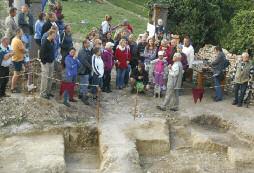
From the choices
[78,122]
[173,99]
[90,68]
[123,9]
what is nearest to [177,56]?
[173,99]

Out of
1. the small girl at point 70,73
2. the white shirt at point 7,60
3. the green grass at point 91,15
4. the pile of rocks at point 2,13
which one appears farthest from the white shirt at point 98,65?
the green grass at point 91,15

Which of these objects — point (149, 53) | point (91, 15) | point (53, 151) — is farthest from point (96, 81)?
point (91, 15)

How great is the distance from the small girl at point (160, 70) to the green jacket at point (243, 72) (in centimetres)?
225

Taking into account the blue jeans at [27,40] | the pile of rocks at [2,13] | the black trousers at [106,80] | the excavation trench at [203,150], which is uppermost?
the pile of rocks at [2,13]

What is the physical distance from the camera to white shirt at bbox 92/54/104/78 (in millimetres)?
16000

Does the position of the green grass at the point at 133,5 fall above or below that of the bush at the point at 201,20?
above

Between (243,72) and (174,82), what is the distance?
84.2 inches

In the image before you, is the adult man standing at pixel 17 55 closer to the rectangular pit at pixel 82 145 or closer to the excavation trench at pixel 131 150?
the excavation trench at pixel 131 150

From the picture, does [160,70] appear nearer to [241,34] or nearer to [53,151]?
[241,34]

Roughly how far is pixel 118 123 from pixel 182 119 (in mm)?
2064

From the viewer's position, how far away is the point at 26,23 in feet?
55.1

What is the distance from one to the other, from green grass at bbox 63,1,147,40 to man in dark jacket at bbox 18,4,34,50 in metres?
6.08

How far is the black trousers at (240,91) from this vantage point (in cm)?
1655

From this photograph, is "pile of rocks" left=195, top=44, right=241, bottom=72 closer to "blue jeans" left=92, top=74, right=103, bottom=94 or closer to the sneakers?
"blue jeans" left=92, top=74, right=103, bottom=94
